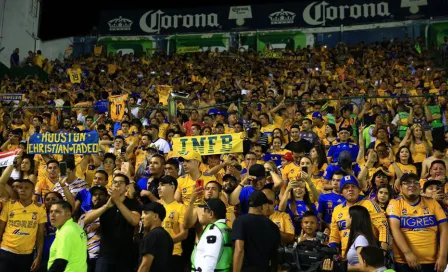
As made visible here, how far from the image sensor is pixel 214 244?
19.9 feet

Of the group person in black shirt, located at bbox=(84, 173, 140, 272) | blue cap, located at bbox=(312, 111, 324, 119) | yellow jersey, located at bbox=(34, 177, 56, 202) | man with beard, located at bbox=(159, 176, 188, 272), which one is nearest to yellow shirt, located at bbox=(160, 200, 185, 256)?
man with beard, located at bbox=(159, 176, 188, 272)

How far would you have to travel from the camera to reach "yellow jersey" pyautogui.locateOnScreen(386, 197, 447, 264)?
6609mm

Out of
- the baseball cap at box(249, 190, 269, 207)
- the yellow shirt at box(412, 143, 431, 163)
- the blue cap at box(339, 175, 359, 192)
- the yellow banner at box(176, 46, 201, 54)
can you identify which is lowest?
the baseball cap at box(249, 190, 269, 207)

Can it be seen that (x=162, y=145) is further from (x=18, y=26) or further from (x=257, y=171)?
(x=18, y=26)

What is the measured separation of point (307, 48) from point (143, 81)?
778 cm

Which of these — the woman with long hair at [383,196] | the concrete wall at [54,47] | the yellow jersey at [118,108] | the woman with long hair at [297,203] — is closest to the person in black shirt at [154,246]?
the woman with long hair at [297,203]

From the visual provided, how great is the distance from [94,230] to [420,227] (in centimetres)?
404

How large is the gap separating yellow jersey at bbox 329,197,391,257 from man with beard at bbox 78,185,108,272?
2.90 m

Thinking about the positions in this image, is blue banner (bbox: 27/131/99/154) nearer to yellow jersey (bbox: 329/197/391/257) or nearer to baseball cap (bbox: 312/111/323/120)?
yellow jersey (bbox: 329/197/391/257)

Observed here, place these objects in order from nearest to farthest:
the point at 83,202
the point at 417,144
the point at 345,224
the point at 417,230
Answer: the point at 417,230, the point at 345,224, the point at 83,202, the point at 417,144

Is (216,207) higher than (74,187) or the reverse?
the reverse

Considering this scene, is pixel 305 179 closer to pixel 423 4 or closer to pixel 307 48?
pixel 307 48

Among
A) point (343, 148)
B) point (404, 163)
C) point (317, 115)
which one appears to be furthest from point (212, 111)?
point (404, 163)

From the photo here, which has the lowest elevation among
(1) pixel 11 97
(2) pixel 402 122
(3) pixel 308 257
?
(3) pixel 308 257
